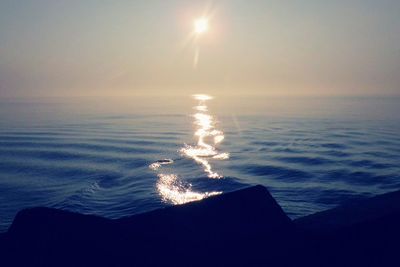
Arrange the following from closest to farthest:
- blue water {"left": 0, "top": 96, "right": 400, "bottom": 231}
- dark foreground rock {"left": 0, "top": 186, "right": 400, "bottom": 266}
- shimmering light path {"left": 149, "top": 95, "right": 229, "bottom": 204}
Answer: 1. dark foreground rock {"left": 0, "top": 186, "right": 400, "bottom": 266}
2. blue water {"left": 0, "top": 96, "right": 400, "bottom": 231}
3. shimmering light path {"left": 149, "top": 95, "right": 229, "bottom": 204}

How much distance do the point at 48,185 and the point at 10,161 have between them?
12.8 metres

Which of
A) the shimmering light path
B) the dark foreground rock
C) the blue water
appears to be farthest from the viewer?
the shimmering light path

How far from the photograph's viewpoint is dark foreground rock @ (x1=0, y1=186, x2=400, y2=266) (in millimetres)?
4402

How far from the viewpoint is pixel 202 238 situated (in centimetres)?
498

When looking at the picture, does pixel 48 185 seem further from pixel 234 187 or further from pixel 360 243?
pixel 360 243

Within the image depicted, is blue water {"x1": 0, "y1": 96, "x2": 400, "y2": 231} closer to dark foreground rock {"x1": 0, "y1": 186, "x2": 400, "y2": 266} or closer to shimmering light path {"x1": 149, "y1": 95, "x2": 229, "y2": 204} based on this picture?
shimmering light path {"x1": 149, "y1": 95, "x2": 229, "y2": 204}

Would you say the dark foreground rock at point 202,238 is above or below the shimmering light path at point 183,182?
above

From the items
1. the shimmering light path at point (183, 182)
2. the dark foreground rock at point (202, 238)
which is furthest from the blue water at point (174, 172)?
the dark foreground rock at point (202, 238)

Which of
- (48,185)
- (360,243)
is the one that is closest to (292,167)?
(48,185)

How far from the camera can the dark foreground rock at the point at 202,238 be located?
14.4ft

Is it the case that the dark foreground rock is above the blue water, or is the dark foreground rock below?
above

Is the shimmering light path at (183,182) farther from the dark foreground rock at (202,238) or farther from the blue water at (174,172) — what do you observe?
the dark foreground rock at (202,238)

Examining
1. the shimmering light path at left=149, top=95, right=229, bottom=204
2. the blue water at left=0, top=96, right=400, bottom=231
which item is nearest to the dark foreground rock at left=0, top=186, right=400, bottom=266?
the blue water at left=0, top=96, right=400, bottom=231

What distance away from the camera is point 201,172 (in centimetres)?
2853
